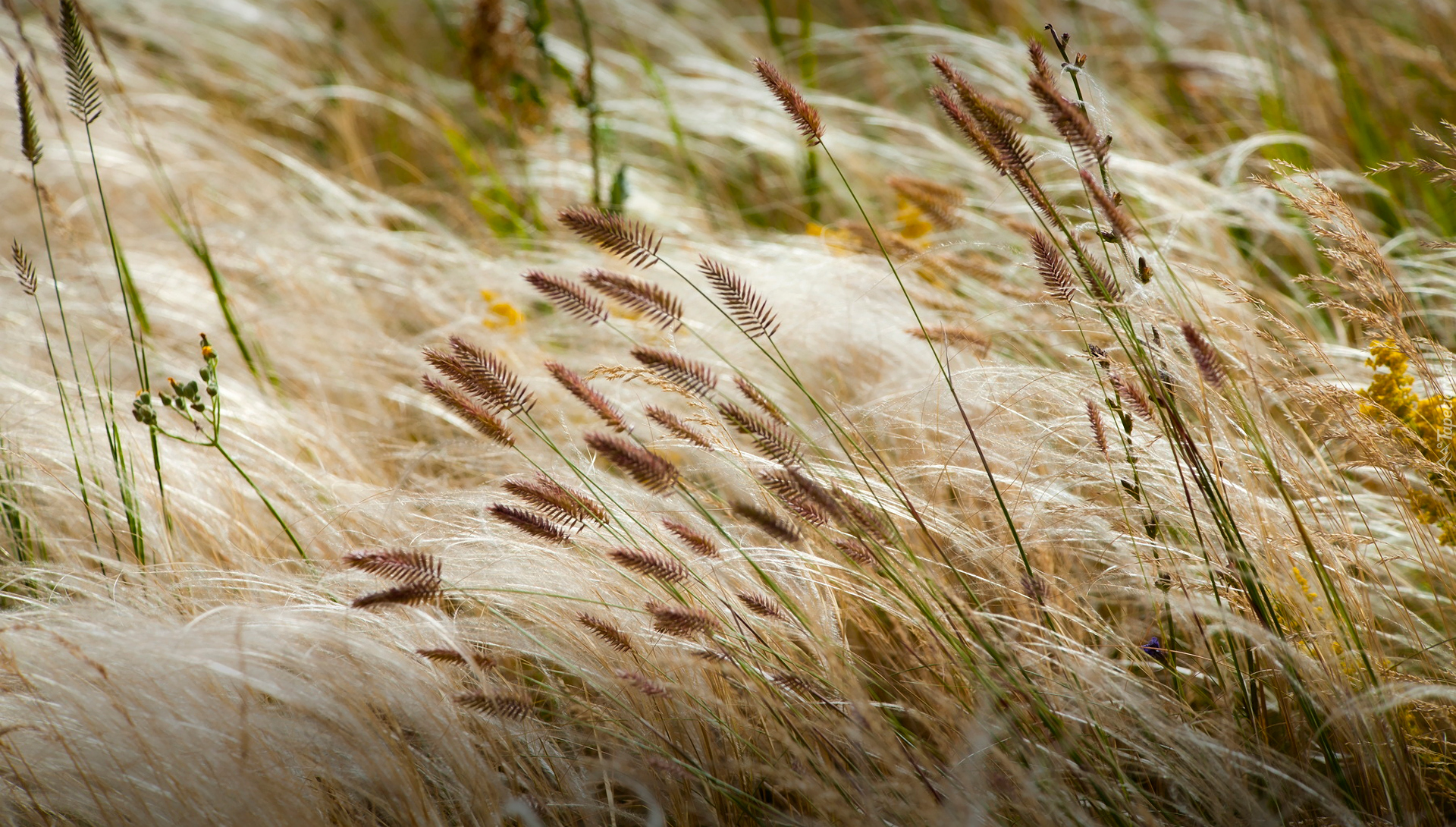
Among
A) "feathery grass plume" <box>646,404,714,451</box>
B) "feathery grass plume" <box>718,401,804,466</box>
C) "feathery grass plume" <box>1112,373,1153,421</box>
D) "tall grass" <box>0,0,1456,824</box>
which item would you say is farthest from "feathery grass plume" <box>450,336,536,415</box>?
"feathery grass plume" <box>1112,373,1153,421</box>

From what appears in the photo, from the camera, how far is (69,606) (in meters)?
1.22

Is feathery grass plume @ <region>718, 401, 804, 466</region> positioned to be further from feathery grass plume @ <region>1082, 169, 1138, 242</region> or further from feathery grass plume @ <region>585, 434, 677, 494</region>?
feathery grass plume @ <region>1082, 169, 1138, 242</region>

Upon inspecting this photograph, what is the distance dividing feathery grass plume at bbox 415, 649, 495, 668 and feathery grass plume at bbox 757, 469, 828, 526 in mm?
363

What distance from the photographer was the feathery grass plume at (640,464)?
81cm

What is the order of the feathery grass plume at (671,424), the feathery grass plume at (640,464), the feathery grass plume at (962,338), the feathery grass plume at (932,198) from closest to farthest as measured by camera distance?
the feathery grass plume at (640,464)
the feathery grass plume at (671,424)
the feathery grass plume at (962,338)
the feathery grass plume at (932,198)

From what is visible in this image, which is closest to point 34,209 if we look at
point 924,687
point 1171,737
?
point 924,687

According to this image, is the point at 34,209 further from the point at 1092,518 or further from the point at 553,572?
the point at 1092,518

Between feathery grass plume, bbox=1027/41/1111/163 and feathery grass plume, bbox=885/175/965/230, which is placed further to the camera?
feathery grass plume, bbox=885/175/965/230

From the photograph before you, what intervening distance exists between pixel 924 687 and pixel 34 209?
112 inches

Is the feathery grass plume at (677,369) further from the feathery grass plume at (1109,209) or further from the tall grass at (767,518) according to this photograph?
the feathery grass plume at (1109,209)

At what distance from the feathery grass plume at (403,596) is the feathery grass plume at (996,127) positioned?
0.71 m

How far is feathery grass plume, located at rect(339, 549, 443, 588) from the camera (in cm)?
89

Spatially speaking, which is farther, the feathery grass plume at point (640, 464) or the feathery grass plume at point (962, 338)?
the feathery grass plume at point (962, 338)

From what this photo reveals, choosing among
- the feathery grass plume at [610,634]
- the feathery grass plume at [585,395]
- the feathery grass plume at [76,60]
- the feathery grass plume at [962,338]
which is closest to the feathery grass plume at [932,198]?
the feathery grass plume at [962,338]
